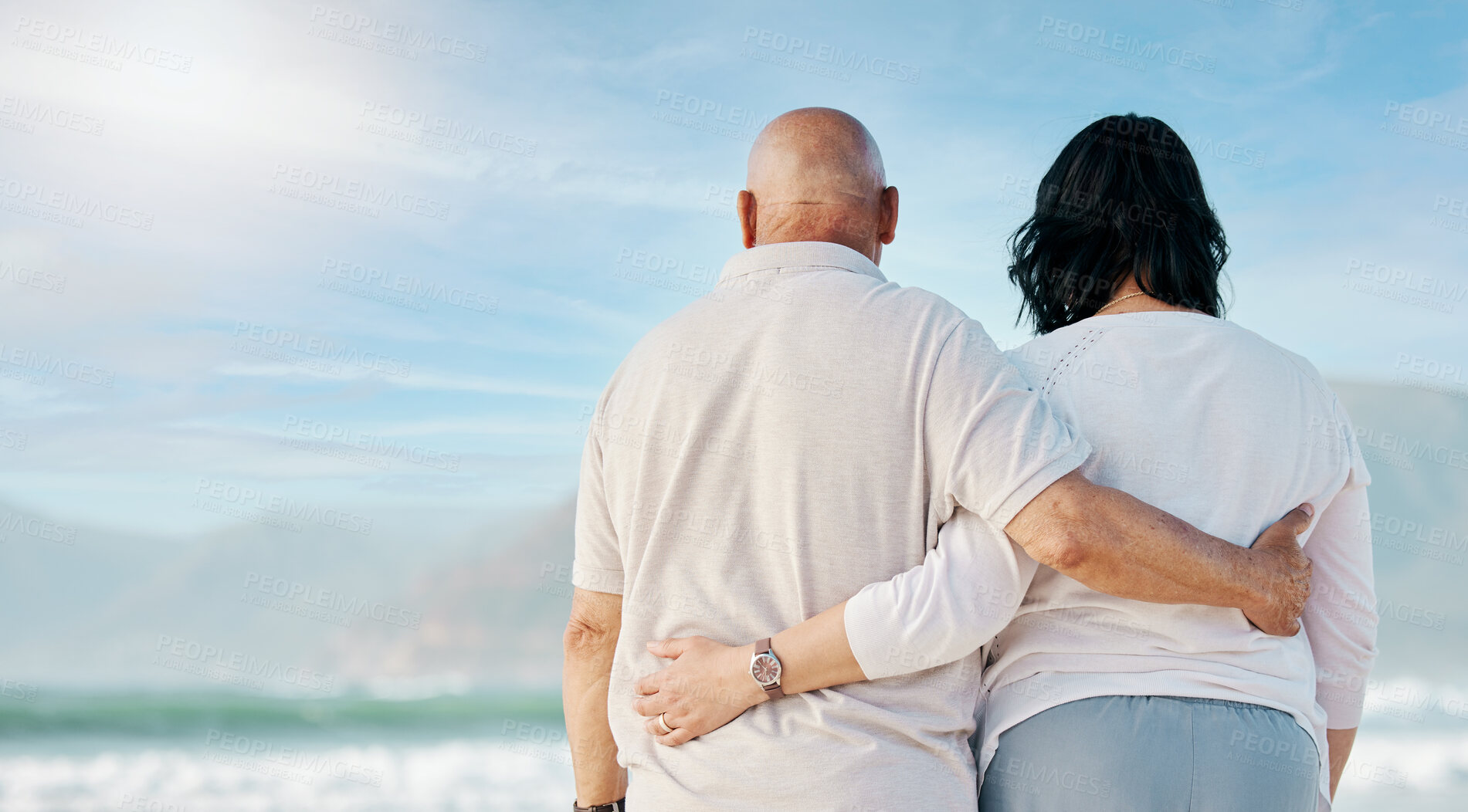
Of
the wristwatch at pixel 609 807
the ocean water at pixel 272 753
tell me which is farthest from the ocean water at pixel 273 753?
the wristwatch at pixel 609 807

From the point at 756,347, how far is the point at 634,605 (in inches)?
18.8

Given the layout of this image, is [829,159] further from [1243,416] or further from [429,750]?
[429,750]

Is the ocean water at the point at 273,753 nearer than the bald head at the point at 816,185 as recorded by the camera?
No

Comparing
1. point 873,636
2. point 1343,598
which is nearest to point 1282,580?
point 1343,598

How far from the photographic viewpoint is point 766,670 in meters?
Answer: 1.40

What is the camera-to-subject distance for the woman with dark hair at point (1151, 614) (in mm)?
1382

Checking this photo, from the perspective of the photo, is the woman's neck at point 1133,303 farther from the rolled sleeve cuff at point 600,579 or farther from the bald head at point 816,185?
the rolled sleeve cuff at point 600,579

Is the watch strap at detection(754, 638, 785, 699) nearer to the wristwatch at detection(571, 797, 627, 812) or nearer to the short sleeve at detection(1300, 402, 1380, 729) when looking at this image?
the wristwatch at detection(571, 797, 627, 812)

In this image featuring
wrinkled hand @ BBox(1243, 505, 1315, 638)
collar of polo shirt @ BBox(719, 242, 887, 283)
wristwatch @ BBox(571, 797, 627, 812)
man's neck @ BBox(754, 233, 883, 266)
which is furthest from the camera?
wristwatch @ BBox(571, 797, 627, 812)

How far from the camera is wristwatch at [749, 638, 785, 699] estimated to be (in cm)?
139

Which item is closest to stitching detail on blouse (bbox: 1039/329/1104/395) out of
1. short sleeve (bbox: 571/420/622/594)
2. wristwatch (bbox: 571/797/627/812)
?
short sleeve (bbox: 571/420/622/594)

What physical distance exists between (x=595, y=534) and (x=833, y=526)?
1.82 ft

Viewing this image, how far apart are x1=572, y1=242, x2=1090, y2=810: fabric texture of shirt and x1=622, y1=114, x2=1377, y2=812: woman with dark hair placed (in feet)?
0.19

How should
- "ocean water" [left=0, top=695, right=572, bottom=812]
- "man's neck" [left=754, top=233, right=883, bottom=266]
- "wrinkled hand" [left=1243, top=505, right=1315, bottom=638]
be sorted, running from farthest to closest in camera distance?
1. "ocean water" [left=0, top=695, right=572, bottom=812]
2. "man's neck" [left=754, top=233, right=883, bottom=266]
3. "wrinkled hand" [left=1243, top=505, right=1315, bottom=638]
